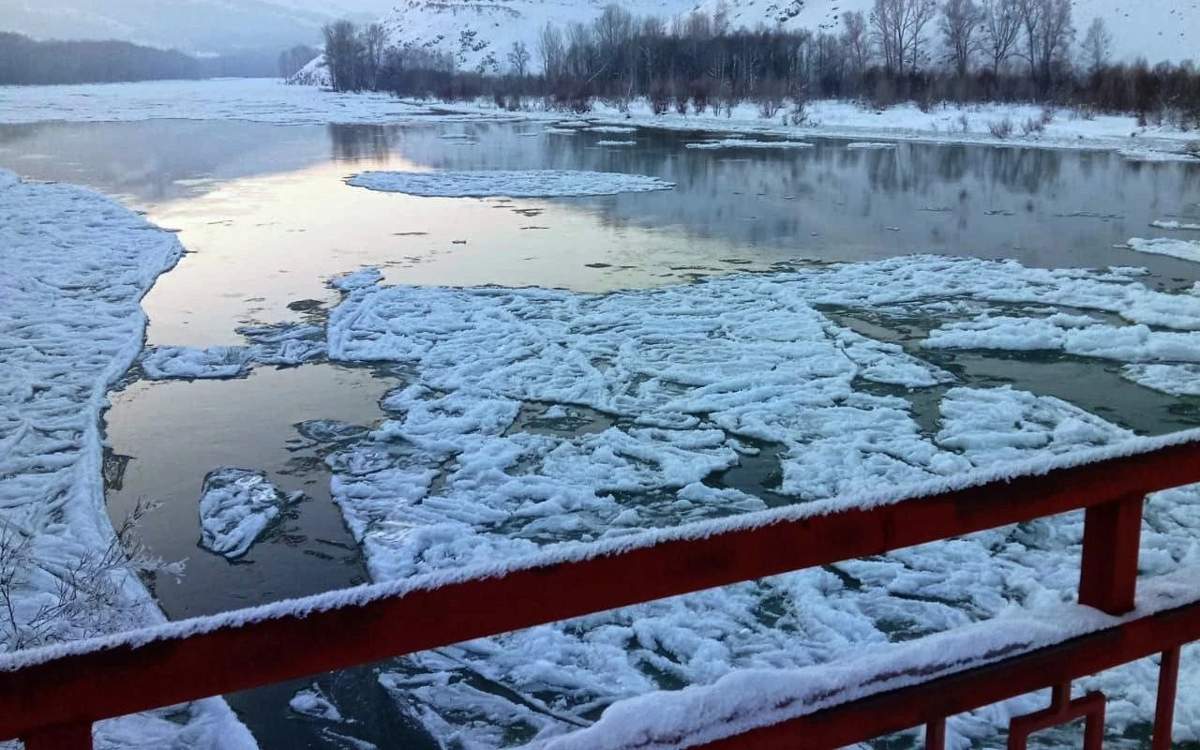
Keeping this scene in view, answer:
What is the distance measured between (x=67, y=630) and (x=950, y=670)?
4.03 m

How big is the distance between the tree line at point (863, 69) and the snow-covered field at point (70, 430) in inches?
1326

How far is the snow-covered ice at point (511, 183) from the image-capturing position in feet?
68.9

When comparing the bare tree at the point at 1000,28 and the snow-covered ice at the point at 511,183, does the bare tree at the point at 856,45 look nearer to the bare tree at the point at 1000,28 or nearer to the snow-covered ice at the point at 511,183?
the bare tree at the point at 1000,28

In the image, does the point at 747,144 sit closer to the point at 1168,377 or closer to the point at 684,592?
the point at 1168,377

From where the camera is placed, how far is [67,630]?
14.6ft

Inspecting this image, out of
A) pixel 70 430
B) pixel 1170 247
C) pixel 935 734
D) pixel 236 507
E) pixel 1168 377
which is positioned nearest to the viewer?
pixel 935 734

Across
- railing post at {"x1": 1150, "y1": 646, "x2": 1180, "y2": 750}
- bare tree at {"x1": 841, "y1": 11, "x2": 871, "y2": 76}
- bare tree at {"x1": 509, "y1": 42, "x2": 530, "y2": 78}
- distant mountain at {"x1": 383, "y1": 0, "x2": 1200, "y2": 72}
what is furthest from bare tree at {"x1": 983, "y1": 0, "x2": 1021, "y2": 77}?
railing post at {"x1": 1150, "y1": 646, "x2": 1180, "y2": 750}

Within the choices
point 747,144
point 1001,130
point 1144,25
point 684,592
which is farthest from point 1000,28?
point 684,592

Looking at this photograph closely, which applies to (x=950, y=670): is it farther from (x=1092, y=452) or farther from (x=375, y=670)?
(x=375, y=670)

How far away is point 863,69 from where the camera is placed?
65.1 meters

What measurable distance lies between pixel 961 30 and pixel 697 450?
238ft

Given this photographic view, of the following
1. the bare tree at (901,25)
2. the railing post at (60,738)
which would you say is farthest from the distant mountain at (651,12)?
the railing post at (60,738)

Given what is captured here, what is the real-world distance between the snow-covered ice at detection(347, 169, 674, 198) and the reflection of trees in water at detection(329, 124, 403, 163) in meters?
5.42

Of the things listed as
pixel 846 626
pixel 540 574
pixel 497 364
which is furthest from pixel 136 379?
pixel 540 574
